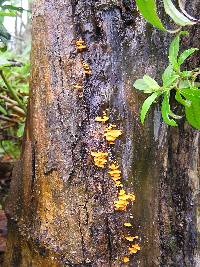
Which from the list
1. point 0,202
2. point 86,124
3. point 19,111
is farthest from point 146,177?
point 19,111

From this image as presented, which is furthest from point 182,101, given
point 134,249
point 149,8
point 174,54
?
point 134,249

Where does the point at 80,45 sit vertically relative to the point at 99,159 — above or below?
above

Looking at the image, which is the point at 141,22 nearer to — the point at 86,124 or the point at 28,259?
the point at 86,124

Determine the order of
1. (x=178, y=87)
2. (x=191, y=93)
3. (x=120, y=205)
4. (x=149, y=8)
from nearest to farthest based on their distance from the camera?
(x=149, y=8)
(x=191, y=93)
(x=178, y=87)
(x=120, y=205)

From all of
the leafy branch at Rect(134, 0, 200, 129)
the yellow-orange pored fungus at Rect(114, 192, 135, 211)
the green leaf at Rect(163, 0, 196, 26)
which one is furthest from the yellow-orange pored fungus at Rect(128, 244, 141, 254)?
the green leaf at Rect(163, 0, 196, 26)

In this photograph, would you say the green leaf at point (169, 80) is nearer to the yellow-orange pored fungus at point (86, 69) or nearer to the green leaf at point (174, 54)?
the green leaf at point (174, 54)

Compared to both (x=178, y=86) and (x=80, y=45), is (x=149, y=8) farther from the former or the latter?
(x=80, y=45)

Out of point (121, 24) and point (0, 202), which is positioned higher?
point (121, 24)
